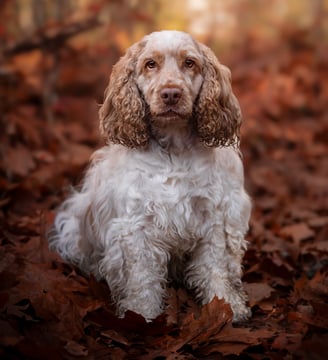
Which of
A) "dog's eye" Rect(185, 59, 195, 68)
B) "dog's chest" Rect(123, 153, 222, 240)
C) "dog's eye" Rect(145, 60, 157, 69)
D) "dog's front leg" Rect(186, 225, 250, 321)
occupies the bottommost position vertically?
"dog's front leg" Rect(186, 225, 250, 321)

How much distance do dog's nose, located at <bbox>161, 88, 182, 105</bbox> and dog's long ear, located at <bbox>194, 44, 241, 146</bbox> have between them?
273 mm

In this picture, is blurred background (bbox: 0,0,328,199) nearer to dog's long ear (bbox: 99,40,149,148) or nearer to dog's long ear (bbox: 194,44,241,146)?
dog's long ear (bbox: 99,40,149,148)

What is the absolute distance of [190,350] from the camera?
3.43 meters

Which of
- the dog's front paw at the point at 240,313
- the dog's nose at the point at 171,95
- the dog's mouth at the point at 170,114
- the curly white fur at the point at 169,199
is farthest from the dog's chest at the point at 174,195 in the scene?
the dog's front paw at the point at 240,313

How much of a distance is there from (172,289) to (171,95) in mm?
1367

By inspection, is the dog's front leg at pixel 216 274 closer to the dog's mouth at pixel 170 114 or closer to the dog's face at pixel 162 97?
the dog's face at pixel 162 97

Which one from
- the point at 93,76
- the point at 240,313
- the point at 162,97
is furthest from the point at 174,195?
the point at 93,76

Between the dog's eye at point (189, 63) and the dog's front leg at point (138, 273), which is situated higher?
the dog's eye at point (189, 63)

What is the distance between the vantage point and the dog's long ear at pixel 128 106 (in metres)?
3.83

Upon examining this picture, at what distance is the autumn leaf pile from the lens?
3344mm

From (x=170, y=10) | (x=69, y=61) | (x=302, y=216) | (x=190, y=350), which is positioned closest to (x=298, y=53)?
(x=170, y=10)

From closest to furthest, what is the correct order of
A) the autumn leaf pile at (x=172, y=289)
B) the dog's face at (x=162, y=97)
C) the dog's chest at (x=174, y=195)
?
the autumn leaf pile at (x=172, y=289), the dog's face at (x=162, y=97), the dog's chest at (x=174, y=195)

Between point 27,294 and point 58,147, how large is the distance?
3477 millimetres

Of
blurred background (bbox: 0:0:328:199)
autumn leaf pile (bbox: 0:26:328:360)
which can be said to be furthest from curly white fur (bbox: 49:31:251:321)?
blurred background (bbox: 0:0:328:199)
